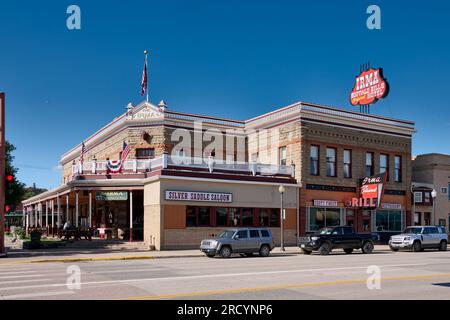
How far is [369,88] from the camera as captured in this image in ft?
138

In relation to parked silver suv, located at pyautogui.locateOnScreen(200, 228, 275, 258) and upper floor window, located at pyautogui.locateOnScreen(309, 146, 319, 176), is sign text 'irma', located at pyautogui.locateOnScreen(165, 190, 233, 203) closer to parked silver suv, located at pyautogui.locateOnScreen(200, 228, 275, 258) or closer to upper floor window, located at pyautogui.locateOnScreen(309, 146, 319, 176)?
parked silver suv, located at pyautogui.locateOnScreen(200, 228, 275, 258)

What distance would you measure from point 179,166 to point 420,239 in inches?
643

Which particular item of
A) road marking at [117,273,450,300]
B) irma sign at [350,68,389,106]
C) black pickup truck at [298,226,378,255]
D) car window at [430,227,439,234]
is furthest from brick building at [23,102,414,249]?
road marking at [117,273,450,300]

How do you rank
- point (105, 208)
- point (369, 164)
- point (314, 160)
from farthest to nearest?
point (369, 164), point (105, 208), point (314, 160)

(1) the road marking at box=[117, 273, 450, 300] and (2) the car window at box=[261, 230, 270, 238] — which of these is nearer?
(1) the road marking at box=[117, 273, 450, 300]

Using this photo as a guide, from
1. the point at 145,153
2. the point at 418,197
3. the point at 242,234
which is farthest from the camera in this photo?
the point at 418,197

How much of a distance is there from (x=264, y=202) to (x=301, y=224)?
3419mm

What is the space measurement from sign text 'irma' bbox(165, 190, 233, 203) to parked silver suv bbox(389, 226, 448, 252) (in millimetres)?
11469

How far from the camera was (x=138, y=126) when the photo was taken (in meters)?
38.6

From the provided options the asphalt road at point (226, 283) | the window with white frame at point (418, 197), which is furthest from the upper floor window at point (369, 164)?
the asphalt road at point (226, 283)

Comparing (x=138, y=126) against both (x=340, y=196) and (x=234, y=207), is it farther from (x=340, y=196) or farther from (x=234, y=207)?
(x=340, y=196)

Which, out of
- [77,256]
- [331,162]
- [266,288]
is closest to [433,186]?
[331,162]

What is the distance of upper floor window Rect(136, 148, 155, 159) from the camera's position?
126ft

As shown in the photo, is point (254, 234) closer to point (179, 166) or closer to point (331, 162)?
point (179, 166)
